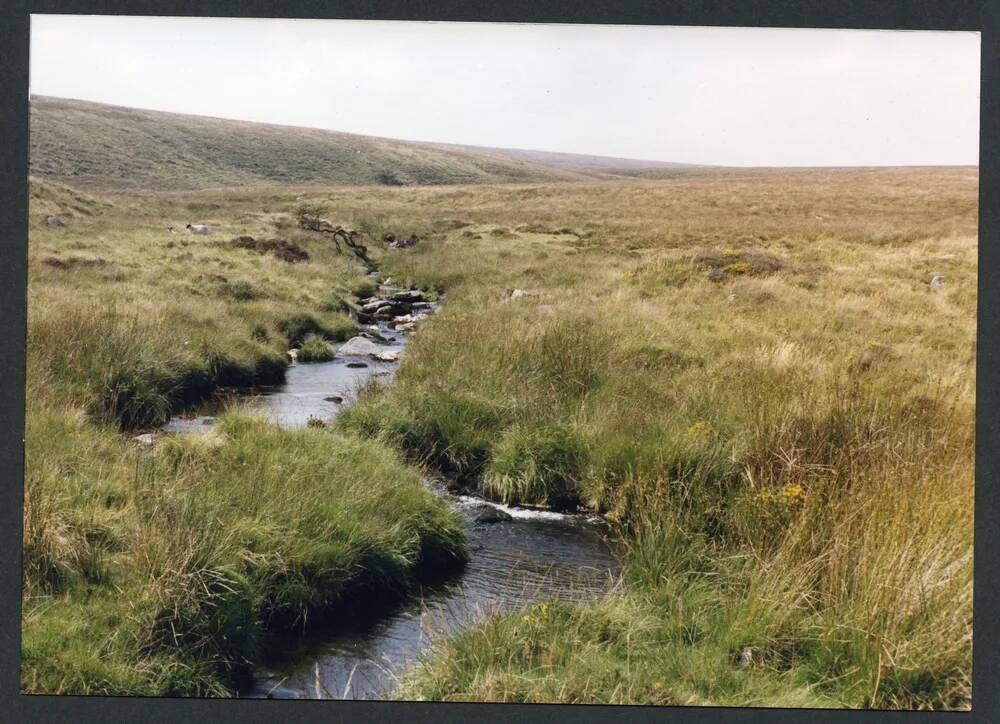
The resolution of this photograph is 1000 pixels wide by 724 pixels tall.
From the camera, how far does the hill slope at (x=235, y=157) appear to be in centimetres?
567

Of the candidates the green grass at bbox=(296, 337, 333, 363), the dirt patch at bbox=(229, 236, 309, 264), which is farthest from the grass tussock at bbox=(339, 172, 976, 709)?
the dirt patch at bbox=(229, 236, 309, 264)

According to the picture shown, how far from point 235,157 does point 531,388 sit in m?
2.94

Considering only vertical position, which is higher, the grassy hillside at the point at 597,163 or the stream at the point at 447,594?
the grassy hillside at the point at 597,163

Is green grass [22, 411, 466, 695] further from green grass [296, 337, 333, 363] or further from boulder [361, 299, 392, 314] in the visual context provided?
boulder [361, 299, 392, 314]

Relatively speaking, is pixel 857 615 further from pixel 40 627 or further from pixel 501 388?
pixel 40 627

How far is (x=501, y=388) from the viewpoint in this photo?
276 inches

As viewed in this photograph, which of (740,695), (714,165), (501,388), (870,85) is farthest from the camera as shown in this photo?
(501,388)

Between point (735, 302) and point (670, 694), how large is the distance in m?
3.74

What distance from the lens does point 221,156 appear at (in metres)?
6.26

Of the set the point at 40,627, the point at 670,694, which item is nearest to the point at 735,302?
the point at 670,694

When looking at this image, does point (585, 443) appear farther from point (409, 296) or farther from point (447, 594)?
point (409, 296)

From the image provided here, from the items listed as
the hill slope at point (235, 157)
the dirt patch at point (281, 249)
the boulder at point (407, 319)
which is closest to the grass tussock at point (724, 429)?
the hill slope at point (235, 157)

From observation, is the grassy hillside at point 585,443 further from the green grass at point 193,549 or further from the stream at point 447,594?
the stream at point 447,594

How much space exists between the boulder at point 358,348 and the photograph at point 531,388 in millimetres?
730
